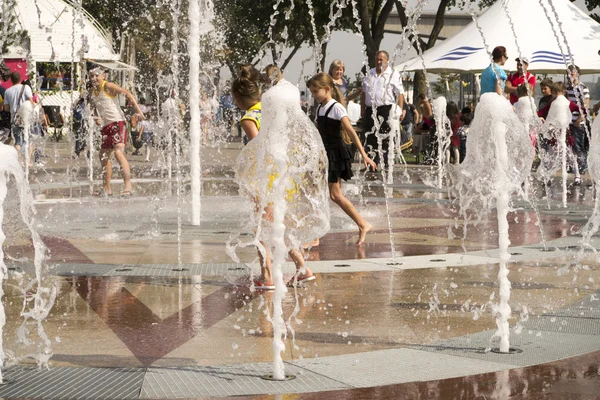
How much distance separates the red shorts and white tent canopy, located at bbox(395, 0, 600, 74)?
34.2ft

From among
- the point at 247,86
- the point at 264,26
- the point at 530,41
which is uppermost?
the point at 264,26

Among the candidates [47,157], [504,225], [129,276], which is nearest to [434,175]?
[47,157]

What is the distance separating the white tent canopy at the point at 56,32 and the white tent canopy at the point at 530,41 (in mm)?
24630

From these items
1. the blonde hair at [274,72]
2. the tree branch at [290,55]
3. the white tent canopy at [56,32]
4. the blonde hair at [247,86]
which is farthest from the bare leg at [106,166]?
the tree branch at [290,55]

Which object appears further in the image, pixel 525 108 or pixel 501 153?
pixel 525 108

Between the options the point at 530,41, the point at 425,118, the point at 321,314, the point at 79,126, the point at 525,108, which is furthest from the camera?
the point at 425,118

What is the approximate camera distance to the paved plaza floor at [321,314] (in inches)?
196

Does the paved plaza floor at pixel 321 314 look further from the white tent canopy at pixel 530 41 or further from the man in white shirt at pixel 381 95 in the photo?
the white tent canopy at pixel 530 41

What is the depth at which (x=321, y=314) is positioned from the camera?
6574mm

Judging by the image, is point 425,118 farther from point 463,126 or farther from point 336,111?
point 336,111

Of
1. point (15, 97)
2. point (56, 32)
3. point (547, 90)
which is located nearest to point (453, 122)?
point (547, 90)

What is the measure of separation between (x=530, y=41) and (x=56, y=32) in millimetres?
33351

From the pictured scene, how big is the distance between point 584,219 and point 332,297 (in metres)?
5.90

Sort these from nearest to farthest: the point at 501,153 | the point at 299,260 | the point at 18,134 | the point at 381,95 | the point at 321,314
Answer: the point at 501,153 → the point at 321,314 → the point at 299,260 → the point at 381,95 → the point at 18,134
